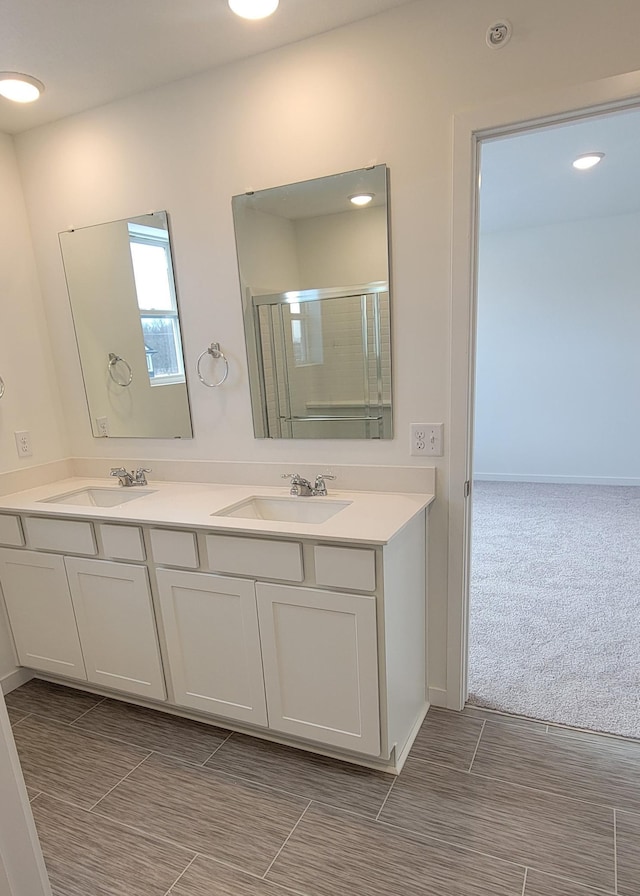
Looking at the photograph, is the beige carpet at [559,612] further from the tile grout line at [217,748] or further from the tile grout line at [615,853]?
the tile grout line at [217,748]

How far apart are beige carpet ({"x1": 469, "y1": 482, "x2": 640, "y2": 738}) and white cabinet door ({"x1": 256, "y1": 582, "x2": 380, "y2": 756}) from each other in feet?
2.33

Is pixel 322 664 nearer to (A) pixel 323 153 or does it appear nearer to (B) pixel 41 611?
(B) pixel 41 611

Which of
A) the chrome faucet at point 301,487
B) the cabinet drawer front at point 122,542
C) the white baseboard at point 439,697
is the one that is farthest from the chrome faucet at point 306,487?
the white baseboard at point 439,697

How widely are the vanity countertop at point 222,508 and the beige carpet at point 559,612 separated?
1.00 meters

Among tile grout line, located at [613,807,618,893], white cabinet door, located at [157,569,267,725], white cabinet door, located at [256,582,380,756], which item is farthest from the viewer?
white cabinet door, located at [157,569,267,725]

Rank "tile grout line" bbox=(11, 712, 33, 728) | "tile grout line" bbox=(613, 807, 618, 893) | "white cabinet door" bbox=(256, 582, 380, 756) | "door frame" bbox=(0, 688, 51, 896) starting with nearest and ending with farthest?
"door frame" bbox=(0, 688, 51, 896), "tile grout line" bbox=(613, 807, 618, 893), "white cabinet door" bbox=(256, 582, 380, 756), "tile grout line" bbox=(11, 712, 33, 728)

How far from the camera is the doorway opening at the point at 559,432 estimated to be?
235cm

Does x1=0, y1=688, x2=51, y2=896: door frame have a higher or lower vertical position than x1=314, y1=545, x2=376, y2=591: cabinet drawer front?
lower

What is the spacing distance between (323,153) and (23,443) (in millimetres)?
1941

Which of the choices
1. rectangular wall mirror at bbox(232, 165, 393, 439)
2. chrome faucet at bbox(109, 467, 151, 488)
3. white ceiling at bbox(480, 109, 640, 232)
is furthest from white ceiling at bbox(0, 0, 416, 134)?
chrome faucet at bbox(109, 467, 151, 488)

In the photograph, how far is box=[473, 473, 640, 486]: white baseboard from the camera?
514 centimetres

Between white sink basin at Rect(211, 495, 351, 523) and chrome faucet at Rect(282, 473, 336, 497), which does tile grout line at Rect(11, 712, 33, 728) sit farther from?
chrome faucet at Rect(282, 473, 336, 497)

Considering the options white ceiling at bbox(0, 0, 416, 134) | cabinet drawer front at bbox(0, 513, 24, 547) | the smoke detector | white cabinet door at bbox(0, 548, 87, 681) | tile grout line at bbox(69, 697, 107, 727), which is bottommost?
tile grout line at bbox(69, 697, 107, 727)

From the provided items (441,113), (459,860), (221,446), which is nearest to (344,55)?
(441,113)
